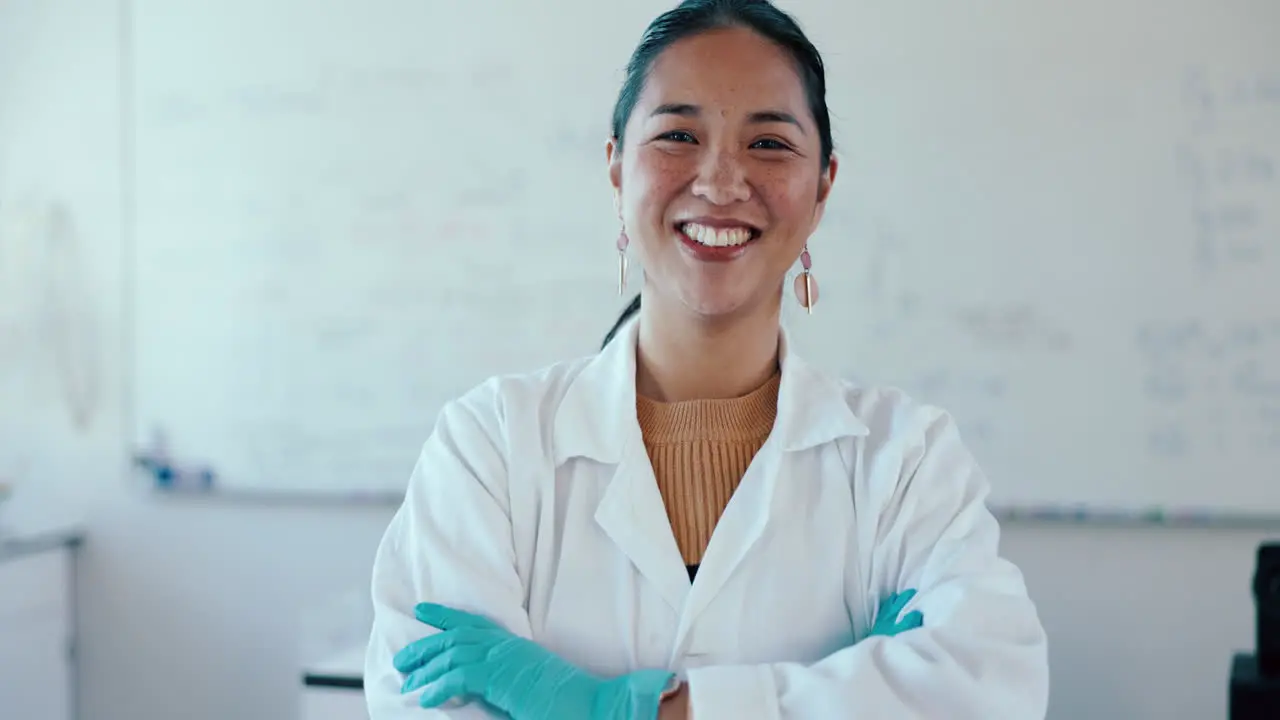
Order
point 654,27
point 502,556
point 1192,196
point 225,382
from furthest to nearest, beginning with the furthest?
point 225,382, point 1192,196, point 654,27, point 502,556

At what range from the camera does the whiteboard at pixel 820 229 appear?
244cm

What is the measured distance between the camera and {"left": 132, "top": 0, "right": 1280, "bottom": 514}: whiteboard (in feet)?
8.02

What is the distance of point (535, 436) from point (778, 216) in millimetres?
361

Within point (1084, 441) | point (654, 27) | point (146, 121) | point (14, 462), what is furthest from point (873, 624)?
point (14, 462)

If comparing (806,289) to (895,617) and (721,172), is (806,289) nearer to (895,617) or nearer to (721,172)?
(721,172)

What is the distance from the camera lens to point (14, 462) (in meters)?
3.24

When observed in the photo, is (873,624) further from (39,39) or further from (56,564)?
(39,39)

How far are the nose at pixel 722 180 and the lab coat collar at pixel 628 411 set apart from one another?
23 centimetres

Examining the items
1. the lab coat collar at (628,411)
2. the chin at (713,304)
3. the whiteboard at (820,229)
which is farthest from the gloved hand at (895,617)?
the whiteboard at (820,229)

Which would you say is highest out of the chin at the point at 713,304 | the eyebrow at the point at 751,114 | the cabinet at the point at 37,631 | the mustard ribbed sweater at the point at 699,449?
the eyebrow at the point at 751,114

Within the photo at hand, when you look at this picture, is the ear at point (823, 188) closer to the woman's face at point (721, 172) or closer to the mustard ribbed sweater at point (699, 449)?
the woman's face at point (721, 172)

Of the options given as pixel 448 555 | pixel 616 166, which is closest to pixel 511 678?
pixel 448 555

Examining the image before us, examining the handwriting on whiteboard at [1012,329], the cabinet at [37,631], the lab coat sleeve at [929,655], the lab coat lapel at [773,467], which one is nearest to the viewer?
the lab coat sleeve at [929,655]

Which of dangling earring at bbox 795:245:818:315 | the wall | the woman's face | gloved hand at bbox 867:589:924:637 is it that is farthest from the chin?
the wall
